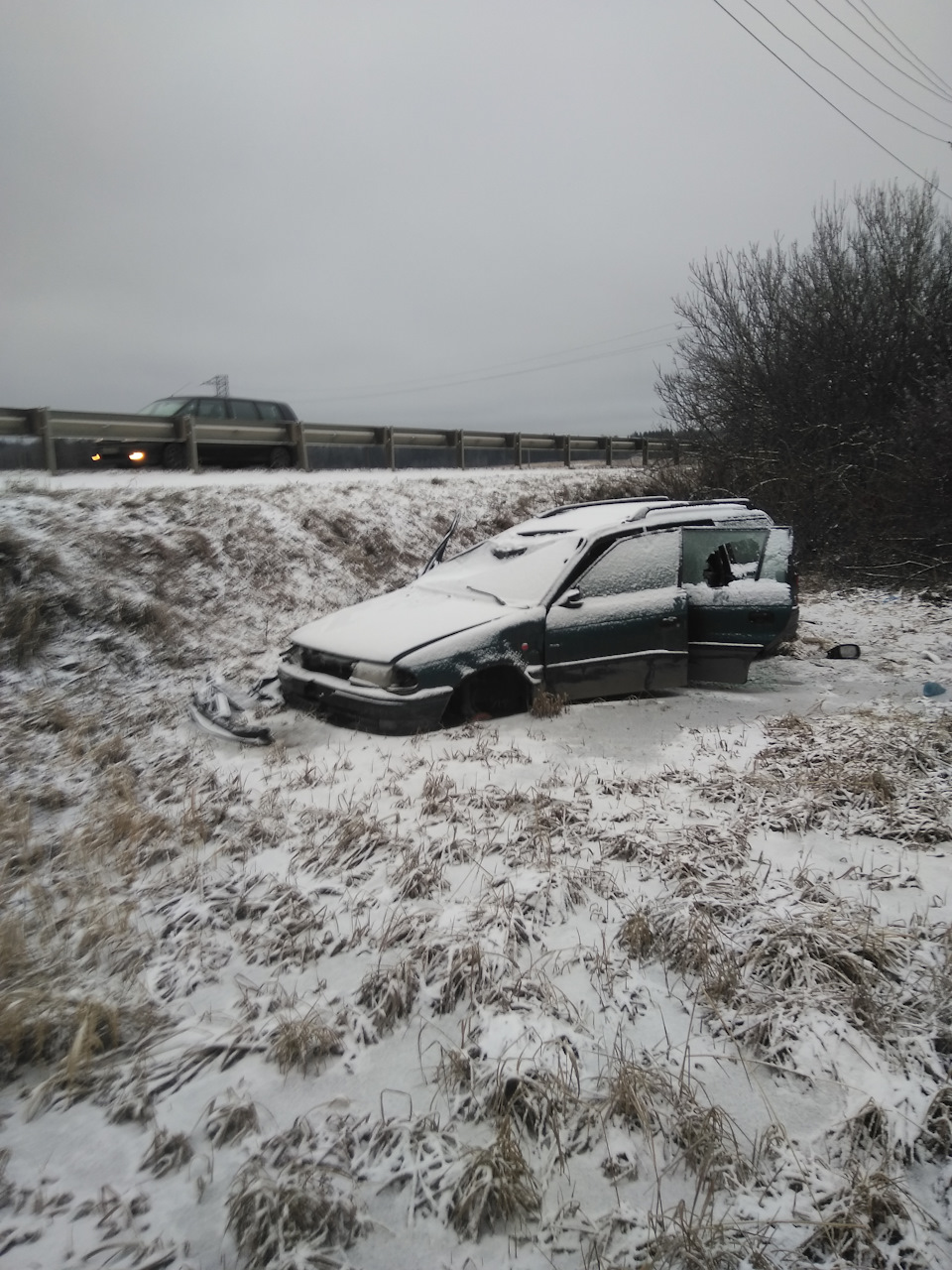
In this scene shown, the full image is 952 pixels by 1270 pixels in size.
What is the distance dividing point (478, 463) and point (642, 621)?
1214 centimetres

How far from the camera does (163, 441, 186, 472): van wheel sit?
11.7 metres

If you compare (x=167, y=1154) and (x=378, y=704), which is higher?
(x=378, y=704)

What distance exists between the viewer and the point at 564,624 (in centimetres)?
545

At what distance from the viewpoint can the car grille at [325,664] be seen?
5.21 m

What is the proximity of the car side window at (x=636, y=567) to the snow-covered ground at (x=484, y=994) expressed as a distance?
39.1 inches

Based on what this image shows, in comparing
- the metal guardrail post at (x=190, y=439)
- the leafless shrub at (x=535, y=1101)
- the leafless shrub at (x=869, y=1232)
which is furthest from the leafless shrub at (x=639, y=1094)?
the metal guardrail post at (x=190, y=439)

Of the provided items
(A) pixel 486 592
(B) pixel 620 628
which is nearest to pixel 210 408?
(A) pixel 486 592

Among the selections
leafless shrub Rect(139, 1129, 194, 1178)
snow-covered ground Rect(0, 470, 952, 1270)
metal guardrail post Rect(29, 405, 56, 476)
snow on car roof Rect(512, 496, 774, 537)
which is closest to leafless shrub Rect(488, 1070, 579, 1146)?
snow-covered ground Rect(0, 470, 952, 1270)

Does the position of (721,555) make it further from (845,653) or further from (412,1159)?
(412,1159)

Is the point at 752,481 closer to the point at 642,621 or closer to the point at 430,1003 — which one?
the point at 642,621

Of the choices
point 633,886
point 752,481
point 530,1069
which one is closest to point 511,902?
point 633,886

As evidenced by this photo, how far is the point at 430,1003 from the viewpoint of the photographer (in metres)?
2.57

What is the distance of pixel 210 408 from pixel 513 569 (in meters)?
9.90

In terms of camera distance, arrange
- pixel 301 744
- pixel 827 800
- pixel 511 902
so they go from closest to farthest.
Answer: pixel 511 902 < pixel 827 800 < pixel 301 744
